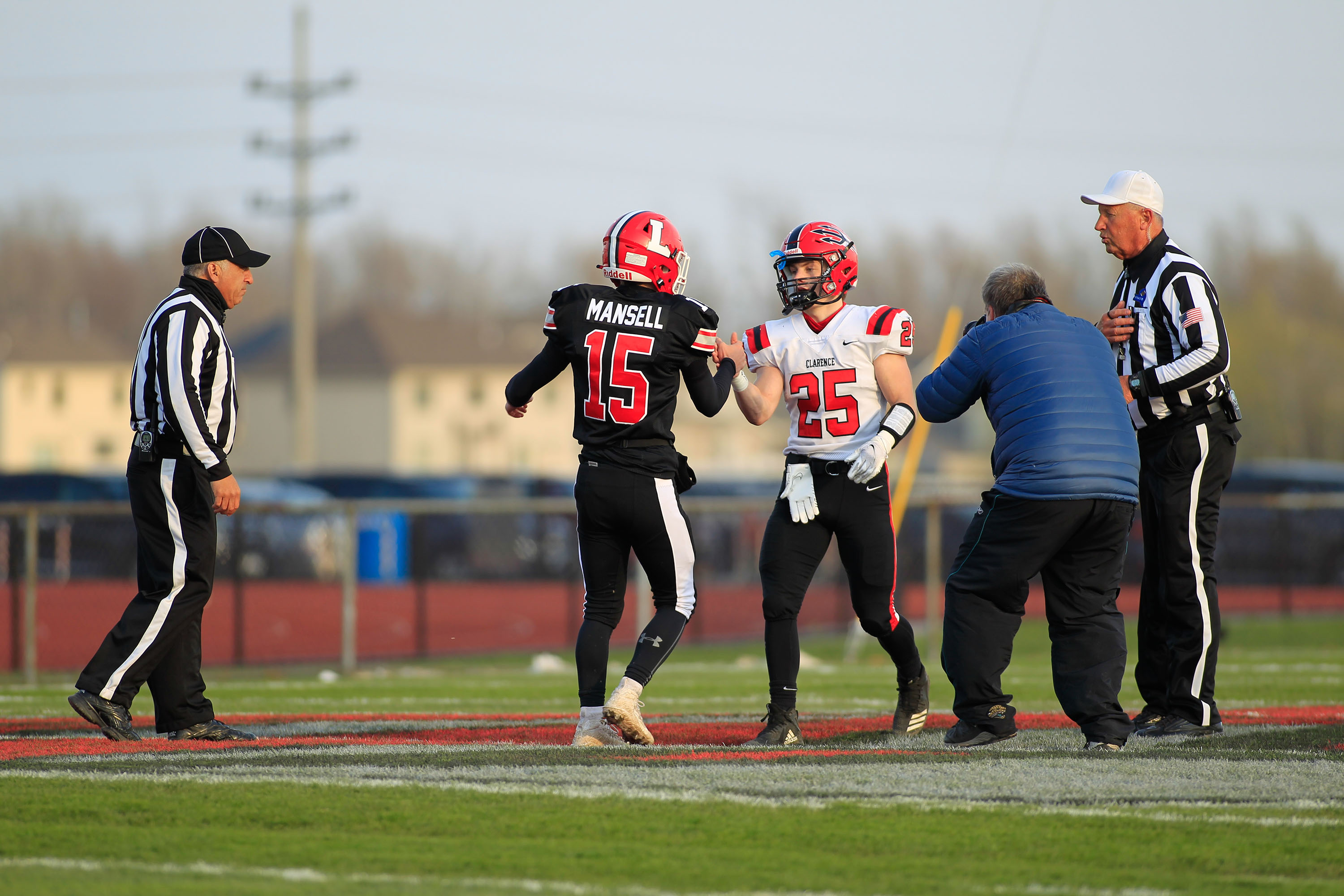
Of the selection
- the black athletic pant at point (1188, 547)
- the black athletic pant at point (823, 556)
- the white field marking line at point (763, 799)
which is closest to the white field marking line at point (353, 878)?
the white field marking line at point (763, 799)

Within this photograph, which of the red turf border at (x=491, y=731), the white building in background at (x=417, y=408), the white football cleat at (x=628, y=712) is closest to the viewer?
the white football cleat at (x=628, y=712)

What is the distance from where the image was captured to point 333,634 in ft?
52.7

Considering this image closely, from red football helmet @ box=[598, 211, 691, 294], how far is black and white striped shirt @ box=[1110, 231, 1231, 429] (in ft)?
6.36

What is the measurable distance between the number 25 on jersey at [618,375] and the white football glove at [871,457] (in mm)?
887

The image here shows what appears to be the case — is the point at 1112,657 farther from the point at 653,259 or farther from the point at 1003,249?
the point at 1003,249

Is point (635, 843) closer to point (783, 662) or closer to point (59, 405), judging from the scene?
point (783, 662)

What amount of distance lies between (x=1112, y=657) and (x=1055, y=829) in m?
1.89

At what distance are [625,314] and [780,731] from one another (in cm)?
177

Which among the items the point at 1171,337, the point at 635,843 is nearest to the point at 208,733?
Answer: the point at 635,843

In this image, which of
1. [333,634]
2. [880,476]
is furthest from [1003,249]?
[880,476]

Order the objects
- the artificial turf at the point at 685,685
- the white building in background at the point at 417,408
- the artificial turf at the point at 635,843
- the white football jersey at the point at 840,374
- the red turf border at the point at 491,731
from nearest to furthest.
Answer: the artificial turf at the point at 635,843 < the red turf border at the point at 491,731 < the white football jersey at the point at 840,374 < the artificial turf at the point at 685,685 < the white building in background at the point at 417,408

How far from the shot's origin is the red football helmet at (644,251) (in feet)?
20.4

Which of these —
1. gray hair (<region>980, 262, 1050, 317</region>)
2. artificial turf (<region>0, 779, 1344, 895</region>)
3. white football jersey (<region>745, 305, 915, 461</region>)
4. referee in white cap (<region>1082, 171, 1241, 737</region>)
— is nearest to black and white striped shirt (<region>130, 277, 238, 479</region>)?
artificial turf (<region>0, 779, 1344, 895</region>)

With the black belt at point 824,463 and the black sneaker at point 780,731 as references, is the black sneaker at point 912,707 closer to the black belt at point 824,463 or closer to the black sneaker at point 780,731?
the black sneaker at point 780,731
